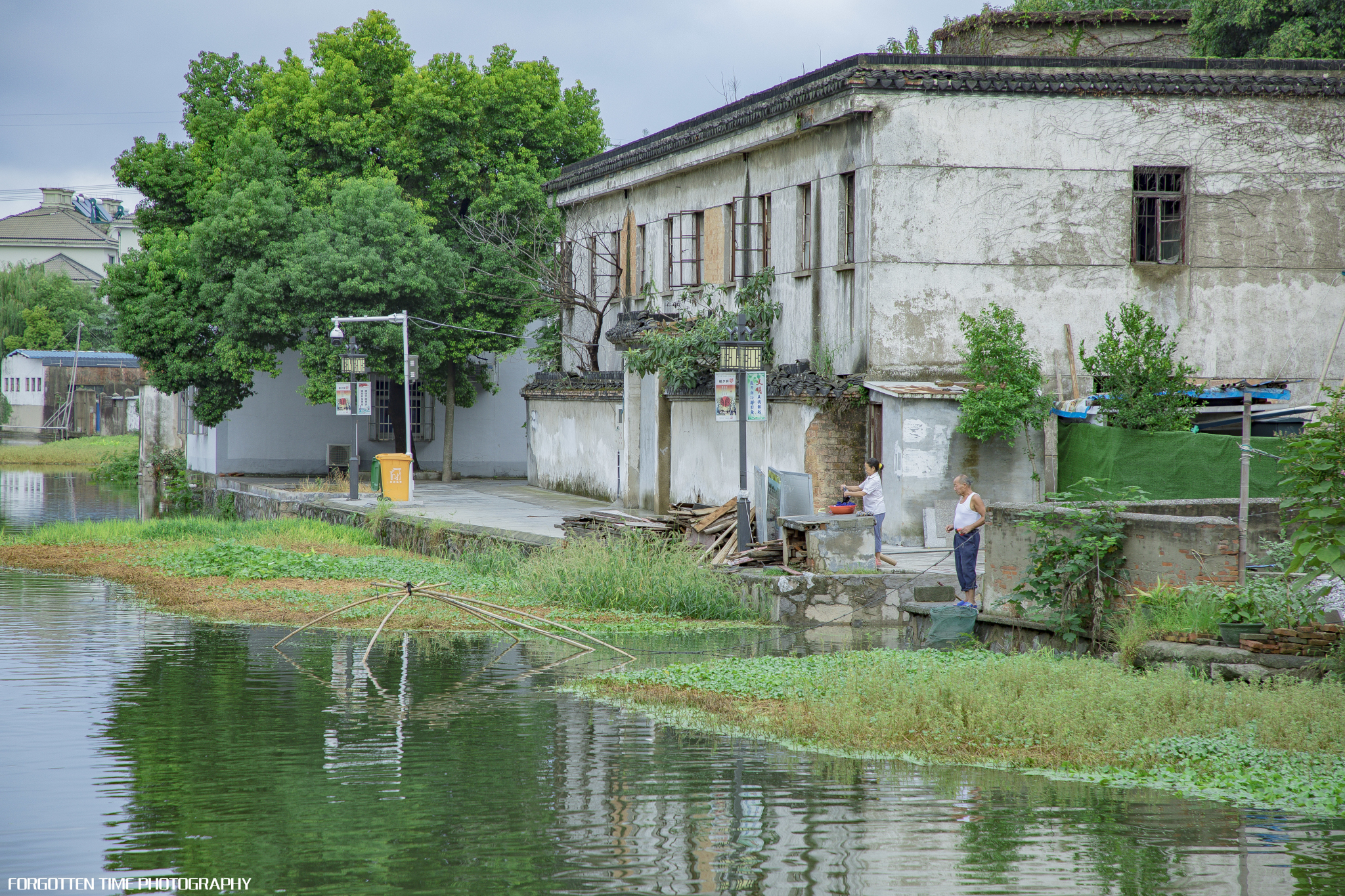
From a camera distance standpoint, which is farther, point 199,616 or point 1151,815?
point 199,616

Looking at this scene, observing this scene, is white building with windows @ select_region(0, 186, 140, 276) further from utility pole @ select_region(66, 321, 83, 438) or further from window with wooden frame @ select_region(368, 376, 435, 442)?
window with wooden frame @ select_region(368, 376, 435, 442)

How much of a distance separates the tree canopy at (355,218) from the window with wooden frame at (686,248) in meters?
9.21

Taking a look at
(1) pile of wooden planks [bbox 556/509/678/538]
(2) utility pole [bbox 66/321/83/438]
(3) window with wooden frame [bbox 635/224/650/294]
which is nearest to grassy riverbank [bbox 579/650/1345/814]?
(1) pile of wooden planks [bbox 556/509/678/538]

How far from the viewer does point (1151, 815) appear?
793 cm

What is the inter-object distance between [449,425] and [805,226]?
1795cm

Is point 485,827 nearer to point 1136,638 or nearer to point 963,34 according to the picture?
point 1136,638

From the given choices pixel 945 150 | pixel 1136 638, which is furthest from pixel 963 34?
pixel 1136 638

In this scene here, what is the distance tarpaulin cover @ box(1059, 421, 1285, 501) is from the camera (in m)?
19.0

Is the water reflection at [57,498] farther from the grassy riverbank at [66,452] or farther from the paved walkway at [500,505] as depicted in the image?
the paved walkway at [500,505]

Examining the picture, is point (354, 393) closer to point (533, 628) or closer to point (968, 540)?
point (533, 628)

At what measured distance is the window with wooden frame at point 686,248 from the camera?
1100 inches

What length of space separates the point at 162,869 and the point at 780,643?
9052 millimetres

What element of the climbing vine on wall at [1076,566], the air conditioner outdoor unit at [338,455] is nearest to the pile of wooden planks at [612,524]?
the climbing vine on wall at [1076,566]

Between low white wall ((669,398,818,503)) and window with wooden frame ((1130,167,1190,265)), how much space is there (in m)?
6.18
